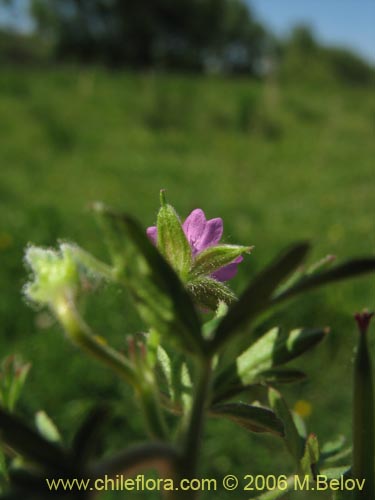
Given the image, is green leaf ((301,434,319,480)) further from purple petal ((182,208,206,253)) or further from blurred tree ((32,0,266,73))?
blurred tree ((32,0,266,73))

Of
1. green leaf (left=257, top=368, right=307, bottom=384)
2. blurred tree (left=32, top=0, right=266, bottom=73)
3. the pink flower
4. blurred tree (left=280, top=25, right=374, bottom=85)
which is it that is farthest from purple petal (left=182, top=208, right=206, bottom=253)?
blurred tree (left=32, top=0, right=266, bottom=73)

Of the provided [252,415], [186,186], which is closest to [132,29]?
[186,186]

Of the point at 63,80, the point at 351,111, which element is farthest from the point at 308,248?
the point at 351,111

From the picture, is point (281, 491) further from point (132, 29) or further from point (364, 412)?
point (132, 29)

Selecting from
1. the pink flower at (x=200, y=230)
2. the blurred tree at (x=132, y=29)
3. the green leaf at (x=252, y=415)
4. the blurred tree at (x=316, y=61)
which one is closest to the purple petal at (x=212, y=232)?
the pink flower at (x=200, y=230)

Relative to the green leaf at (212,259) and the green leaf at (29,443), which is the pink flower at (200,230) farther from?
the green leaf at (29,443)
